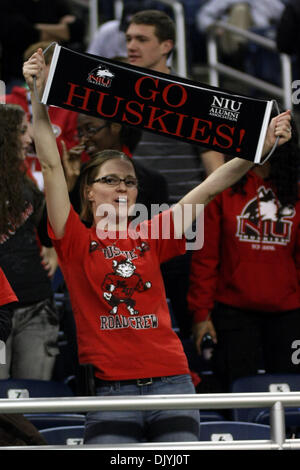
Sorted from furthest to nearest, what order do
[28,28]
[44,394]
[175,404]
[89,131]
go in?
1. [28,28]
2. [89,131]
3. [44,394]
4. [175,404]

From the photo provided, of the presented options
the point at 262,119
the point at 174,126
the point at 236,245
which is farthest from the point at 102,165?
the point at 236,245

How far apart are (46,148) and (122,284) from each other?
1.54 feet

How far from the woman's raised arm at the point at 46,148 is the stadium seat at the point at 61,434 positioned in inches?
27.6

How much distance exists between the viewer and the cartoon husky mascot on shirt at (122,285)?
290cm

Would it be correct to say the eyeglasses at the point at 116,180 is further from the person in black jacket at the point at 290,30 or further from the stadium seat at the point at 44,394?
the person in black jacket at the point at 290,30

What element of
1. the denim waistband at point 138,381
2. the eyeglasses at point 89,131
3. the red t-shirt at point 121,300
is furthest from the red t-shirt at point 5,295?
the eyeglasses at point 89,131

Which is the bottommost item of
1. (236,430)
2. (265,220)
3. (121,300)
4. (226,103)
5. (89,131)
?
(236,430)

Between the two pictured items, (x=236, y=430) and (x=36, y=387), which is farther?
(x=36, y=387)

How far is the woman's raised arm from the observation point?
2.83 m

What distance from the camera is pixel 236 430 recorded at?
319 cm

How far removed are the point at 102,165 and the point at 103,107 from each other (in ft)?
0.85

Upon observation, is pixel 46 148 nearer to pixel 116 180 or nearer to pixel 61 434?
pixel 116 180

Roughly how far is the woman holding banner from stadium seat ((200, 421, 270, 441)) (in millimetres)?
414

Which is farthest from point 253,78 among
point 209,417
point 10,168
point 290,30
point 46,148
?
point 46,148
